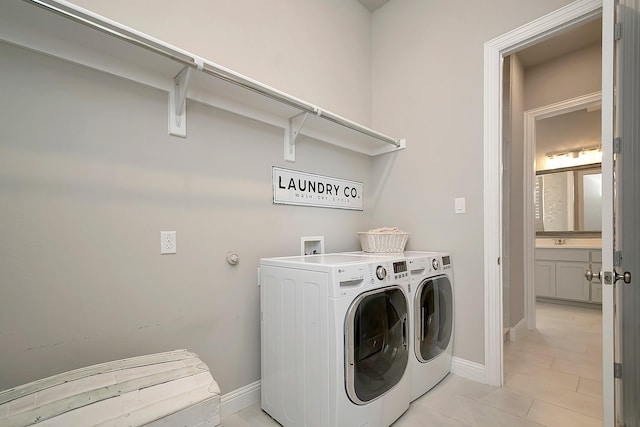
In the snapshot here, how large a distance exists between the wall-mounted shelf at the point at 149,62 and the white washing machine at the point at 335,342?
3.01 ft

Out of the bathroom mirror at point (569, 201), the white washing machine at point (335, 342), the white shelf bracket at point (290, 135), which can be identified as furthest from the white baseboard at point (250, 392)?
the bathroom mirror at point (569, 201)

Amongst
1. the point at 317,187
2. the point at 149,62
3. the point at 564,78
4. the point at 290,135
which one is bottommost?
the point at 317,187

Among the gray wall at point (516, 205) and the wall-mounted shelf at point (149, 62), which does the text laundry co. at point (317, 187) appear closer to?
the wall-mounted shelf at point (149, 62)

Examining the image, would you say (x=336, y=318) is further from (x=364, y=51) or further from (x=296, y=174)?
(x=364, y=51)

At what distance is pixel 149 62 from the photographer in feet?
4.21

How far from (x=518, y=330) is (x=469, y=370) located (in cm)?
130

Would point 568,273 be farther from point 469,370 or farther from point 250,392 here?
point 250,392

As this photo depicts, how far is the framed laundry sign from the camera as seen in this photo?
191cm

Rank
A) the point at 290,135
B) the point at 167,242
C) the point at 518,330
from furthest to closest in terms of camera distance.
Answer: the point at 518,330
the point at 290,135
the point at 167,242

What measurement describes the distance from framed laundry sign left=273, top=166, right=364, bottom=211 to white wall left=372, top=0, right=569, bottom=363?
0.99ft

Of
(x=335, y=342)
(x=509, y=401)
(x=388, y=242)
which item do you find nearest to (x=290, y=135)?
(x=388, y=242)

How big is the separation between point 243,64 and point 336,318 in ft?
5.14

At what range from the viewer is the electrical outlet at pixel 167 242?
4.60 ft

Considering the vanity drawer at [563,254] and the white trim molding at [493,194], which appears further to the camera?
the vanity drawer at [563,254]
